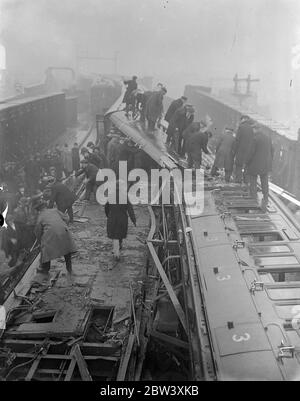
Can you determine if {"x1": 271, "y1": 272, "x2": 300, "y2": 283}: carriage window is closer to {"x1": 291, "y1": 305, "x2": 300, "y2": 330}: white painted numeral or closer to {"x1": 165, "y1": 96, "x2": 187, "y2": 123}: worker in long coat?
{"x1": 291, "y1": 305, "x2": 300, "y2": 330}: white painted numeral

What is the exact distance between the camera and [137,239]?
28.3ft

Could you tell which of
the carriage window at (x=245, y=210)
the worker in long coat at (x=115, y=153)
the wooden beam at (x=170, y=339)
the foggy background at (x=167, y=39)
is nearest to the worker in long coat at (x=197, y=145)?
the worker in long coat at (x=115, y=153)

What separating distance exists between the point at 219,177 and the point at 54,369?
5.31m

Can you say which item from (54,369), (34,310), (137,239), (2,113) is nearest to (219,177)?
(137,239)

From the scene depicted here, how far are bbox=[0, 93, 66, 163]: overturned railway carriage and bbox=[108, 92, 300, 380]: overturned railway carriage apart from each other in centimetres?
893

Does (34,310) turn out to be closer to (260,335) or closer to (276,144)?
(260,335)

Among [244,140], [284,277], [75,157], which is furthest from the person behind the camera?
[75,157]

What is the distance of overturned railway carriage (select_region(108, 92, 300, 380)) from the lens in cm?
356

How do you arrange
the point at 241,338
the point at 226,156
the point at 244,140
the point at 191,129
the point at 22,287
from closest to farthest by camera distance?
the point at 241,338 → the point at 22,287 → the point at 244,140 → the point at 226,156 → the point at 191,129

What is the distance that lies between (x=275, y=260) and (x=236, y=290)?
100cm

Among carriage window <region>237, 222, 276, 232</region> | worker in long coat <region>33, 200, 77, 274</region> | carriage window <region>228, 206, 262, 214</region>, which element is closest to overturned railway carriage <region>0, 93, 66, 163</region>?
worker in long coat <region>33, 200, 77, 274</region>

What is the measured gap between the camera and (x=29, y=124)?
18109 millimetres

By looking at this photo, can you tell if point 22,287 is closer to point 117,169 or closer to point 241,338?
point 241,338

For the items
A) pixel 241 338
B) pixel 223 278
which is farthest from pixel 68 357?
pixel 241 338
